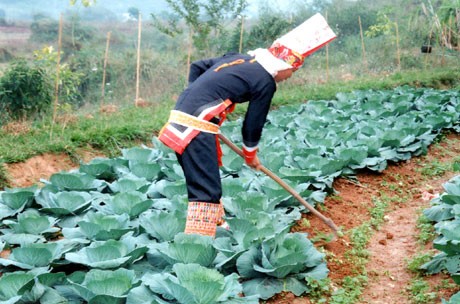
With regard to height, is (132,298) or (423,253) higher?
(132,298)

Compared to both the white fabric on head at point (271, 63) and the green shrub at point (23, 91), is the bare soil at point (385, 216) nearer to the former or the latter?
the white fabric on head at point (271, 63)

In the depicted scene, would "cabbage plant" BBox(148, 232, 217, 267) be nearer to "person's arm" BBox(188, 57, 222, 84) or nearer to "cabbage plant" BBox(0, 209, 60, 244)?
"cabbage plant" BBox(0, 209, 60, 244)

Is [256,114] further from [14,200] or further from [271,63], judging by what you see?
[14,200]

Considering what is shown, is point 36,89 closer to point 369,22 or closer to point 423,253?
point 423,253

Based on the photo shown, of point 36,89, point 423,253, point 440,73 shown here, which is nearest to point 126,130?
point 36,89

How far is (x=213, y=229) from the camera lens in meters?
3.28

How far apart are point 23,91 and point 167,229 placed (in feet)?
13.6

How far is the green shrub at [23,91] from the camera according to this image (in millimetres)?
6578

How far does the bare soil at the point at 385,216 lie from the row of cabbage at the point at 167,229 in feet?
0.47

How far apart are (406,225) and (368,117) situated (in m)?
2.73

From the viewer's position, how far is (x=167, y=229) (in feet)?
10.9

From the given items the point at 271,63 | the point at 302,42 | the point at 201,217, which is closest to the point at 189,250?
the point at 201,217

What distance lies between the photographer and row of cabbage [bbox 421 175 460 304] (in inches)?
122

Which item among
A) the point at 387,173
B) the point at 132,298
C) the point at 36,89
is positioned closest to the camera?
the point at 132,298
